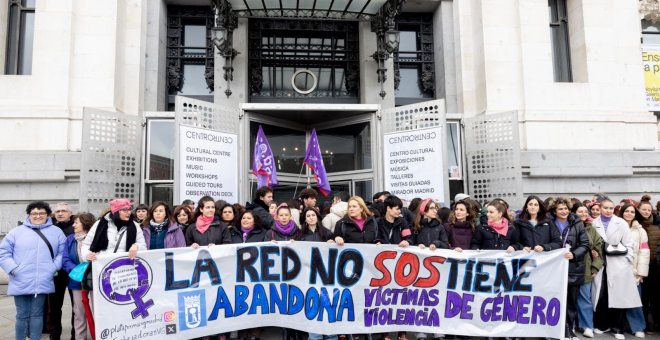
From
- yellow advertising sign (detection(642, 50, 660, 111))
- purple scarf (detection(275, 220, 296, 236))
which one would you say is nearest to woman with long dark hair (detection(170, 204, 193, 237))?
purple scarf (detection(275, 220, 296, 236))

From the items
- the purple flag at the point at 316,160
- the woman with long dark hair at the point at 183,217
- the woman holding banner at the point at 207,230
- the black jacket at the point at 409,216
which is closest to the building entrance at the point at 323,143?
the purple flag at the point at 316,160

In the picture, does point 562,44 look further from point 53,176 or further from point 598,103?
point 53,176

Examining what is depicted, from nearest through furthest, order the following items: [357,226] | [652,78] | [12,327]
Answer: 1. [357,226]
2. [12,327]
3. [652,78]

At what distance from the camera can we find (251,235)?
6242 millimetres

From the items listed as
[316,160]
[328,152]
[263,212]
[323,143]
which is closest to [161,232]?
[263,212]

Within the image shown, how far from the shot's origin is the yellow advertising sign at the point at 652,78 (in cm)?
1434

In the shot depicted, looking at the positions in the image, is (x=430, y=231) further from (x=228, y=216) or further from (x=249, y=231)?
(x=228, y=216)

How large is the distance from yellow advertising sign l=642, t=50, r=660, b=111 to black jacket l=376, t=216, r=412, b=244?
41.6 feet

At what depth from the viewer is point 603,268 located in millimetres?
6617

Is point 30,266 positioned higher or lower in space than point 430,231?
lower

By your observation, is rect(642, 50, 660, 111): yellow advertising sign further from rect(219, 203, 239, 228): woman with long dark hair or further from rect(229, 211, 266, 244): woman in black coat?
rect(219, 203, 239, 228): woman with long dark hair

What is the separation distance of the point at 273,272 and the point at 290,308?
0.54 m

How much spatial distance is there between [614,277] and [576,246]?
0.86 meters

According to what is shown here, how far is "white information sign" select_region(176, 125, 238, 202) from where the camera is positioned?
31.7 ft
